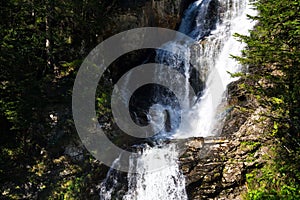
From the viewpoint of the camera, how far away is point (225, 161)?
27.1 feet

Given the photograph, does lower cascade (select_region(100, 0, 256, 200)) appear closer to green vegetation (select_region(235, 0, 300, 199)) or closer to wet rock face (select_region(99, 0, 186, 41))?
green vegetation (select_region(235, 0, 300, 199))

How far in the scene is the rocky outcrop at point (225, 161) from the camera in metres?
7.99

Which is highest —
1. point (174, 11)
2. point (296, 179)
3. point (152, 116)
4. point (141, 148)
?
point (174, 11)

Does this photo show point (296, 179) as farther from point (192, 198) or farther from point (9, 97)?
point (9, 97)

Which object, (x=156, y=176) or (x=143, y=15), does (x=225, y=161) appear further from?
(x=143, y=15)

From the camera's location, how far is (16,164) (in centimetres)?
1057

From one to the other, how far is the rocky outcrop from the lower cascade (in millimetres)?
399

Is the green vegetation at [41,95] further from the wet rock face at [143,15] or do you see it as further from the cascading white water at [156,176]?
the cascading white water at [156,176]

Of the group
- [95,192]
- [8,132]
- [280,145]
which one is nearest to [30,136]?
[8,132]

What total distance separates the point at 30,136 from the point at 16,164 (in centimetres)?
120

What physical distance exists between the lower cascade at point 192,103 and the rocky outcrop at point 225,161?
0.40 m

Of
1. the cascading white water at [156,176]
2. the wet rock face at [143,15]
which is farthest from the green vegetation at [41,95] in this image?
the cascading white water at [156,176]

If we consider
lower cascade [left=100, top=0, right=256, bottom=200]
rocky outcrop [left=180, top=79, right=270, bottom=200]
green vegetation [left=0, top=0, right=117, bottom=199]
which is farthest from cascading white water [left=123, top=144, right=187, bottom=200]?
green vegetation [left=0, top=0, right=117, bottom=199]

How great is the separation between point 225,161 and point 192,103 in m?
4.90
